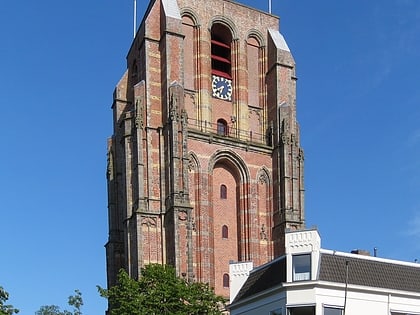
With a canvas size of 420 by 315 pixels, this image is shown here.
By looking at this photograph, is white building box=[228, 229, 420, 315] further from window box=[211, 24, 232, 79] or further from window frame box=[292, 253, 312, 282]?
window box=[211, 24, 232, 79]

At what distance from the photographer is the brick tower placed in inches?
2520

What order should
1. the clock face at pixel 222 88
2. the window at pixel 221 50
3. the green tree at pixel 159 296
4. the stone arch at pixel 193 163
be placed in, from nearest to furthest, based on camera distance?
the green tree at pixel 159 296 → the stone arch at pixel 193 163 → the clock face at pixel 222 88 → the window at pixel 221 50

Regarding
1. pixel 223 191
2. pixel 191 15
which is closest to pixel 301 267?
pixel 223 191

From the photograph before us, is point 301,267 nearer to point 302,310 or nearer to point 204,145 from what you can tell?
point 302,310

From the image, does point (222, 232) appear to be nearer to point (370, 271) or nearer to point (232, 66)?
point (232, 66)

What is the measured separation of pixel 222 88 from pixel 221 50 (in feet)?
14.8

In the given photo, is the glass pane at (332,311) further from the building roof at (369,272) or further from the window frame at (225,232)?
the window frame at (225,232)

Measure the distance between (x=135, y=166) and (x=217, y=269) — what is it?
1041 cm

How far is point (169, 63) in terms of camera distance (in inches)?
2640

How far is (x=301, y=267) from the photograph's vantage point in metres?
38.1

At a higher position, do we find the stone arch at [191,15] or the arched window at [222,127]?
the stone arch at [191,15]

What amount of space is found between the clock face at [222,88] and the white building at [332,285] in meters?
34.4

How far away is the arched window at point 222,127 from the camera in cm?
7126

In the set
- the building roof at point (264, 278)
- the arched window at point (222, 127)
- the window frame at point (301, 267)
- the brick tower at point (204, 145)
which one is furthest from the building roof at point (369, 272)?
the arched window at point (222, 127)
